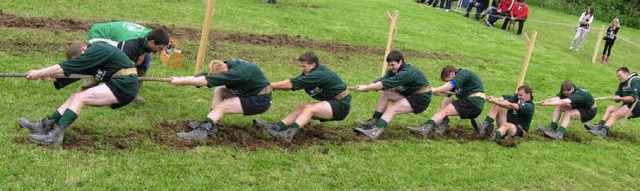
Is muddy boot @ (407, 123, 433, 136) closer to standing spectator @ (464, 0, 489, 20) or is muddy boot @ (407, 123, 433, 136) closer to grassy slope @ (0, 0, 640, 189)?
grassy slope @ (0, 0, 640, 189)

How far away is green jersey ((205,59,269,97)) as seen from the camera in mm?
7512

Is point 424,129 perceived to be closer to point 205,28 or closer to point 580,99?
point 580,99

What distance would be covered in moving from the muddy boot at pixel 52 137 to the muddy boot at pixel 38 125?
0.56 ft

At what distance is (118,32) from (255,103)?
2.36m

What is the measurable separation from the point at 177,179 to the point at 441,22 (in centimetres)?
1904

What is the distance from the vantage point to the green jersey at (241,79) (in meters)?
7.51

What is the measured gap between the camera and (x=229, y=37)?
15.1m

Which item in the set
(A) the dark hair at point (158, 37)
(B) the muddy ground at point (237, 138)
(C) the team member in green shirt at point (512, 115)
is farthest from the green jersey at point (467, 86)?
(A) the dark hair at point (158, 37)

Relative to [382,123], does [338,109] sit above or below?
above

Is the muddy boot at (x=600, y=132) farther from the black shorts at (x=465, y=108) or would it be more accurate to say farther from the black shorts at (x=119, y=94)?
the black shorts at (x=119, y=94)

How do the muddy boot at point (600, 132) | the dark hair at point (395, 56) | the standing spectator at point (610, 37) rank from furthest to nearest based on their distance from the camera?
the standing spectator at point (610, 37) < the muddy boot at point (600, 132) < the dark hair at point (395, 56)

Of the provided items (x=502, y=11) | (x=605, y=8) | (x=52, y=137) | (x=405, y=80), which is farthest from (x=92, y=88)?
(x=605, y=8)

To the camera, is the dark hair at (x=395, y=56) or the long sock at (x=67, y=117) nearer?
the long sock at (x=67, y=117)

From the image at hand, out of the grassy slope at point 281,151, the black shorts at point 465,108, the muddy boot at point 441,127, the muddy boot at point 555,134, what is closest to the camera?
the grassy slope at point 281,151
